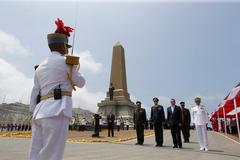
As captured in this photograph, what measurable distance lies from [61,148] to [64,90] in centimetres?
71

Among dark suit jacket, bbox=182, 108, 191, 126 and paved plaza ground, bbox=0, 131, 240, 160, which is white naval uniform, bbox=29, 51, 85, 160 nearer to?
paved plaza ground, bbox=0, 131, 240, 160

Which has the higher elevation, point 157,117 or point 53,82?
point 53,82

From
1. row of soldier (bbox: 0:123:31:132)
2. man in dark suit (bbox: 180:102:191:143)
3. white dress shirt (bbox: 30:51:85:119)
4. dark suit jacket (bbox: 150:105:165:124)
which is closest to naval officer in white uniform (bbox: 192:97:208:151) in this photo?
dark suit jacket (bbox: 150:105:165:124)

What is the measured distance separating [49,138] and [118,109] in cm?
3596

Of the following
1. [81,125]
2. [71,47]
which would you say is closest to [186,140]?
[71,47]

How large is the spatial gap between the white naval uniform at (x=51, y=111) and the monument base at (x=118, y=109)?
34382mm

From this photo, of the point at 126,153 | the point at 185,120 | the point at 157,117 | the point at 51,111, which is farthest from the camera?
the point at 185,120

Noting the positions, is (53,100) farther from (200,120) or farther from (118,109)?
(118,109)

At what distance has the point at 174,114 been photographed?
9969 mm

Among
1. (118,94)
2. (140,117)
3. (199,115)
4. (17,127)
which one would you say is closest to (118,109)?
(118,94)

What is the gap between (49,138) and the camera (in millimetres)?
2717

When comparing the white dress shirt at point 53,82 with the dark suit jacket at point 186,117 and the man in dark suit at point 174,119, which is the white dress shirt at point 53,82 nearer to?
the man in dark suit at point 174,119

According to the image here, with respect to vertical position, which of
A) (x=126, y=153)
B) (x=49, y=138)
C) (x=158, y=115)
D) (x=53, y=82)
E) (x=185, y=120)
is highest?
(x=53, y=82)

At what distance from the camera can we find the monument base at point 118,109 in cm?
3758
